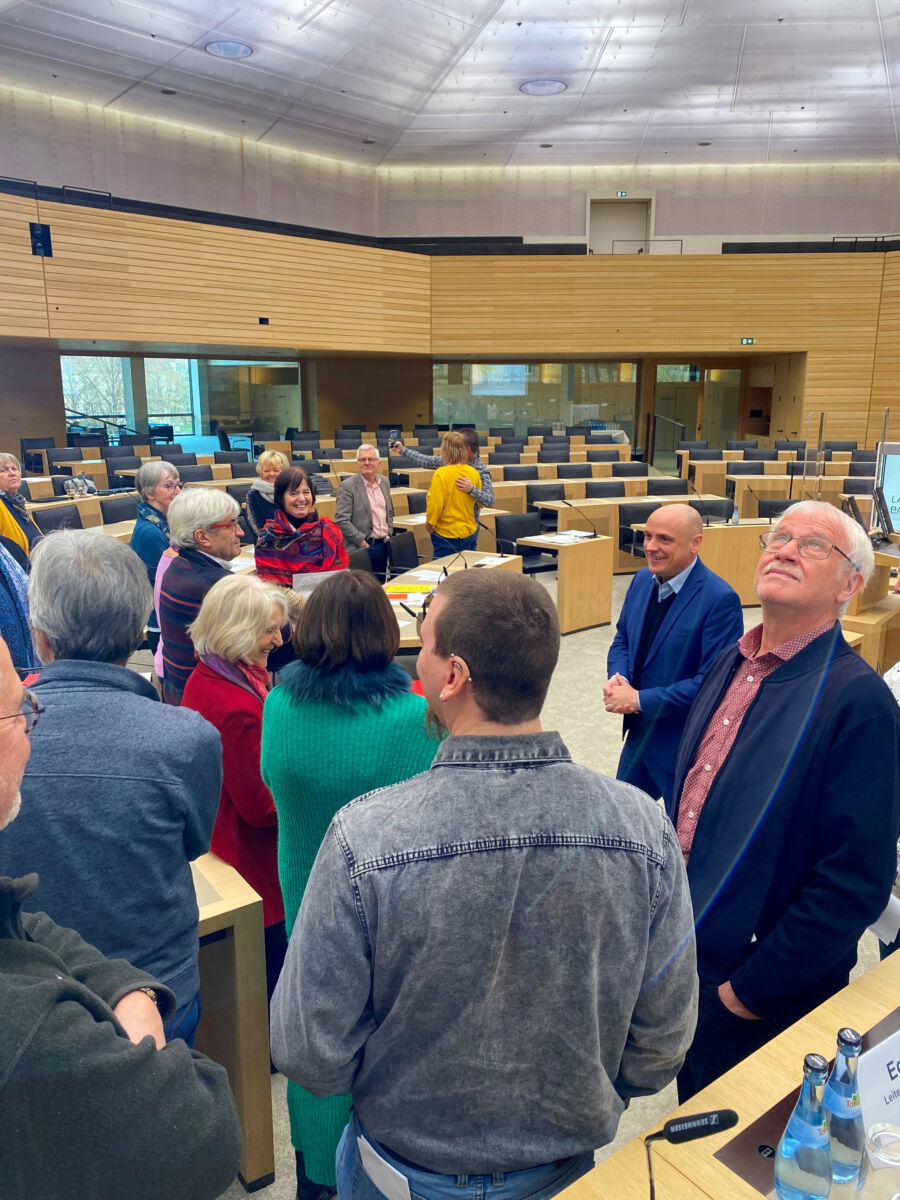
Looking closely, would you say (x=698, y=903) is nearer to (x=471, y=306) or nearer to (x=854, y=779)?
(x=854, y=779)

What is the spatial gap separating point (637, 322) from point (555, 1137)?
17.6m

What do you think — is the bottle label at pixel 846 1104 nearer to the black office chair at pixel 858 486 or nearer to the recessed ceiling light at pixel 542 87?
the black office chair at pixel 858 486

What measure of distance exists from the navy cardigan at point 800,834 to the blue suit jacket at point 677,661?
0.90 m

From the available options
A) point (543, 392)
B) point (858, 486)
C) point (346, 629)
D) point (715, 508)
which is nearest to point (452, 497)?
point (715, 508)

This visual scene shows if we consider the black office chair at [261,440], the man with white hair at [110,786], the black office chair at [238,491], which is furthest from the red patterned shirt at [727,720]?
the black office chair at [261,440]

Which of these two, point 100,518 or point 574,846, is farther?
point 100,518

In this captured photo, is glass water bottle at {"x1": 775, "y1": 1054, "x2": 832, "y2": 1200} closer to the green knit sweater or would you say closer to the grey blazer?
the green knit sweater

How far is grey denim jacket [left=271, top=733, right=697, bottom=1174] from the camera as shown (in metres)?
0.96

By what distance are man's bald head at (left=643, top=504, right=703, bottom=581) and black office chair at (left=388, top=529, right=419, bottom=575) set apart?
11.4 ft

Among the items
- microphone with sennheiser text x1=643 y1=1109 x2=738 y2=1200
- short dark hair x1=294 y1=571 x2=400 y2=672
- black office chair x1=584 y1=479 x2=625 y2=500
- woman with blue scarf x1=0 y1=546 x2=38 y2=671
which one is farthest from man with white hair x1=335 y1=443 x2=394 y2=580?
microphone with sennheiser text x1=643 y1=1109 x2=738 y2=1200

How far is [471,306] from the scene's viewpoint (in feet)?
55.0

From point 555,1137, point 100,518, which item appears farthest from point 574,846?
point 100,518

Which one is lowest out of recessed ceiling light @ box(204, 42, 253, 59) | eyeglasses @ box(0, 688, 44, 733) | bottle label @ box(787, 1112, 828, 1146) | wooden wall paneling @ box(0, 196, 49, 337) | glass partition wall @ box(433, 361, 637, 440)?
bottle label @ box(787, 1112, 828, 1146)

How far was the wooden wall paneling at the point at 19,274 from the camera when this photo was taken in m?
11.6
